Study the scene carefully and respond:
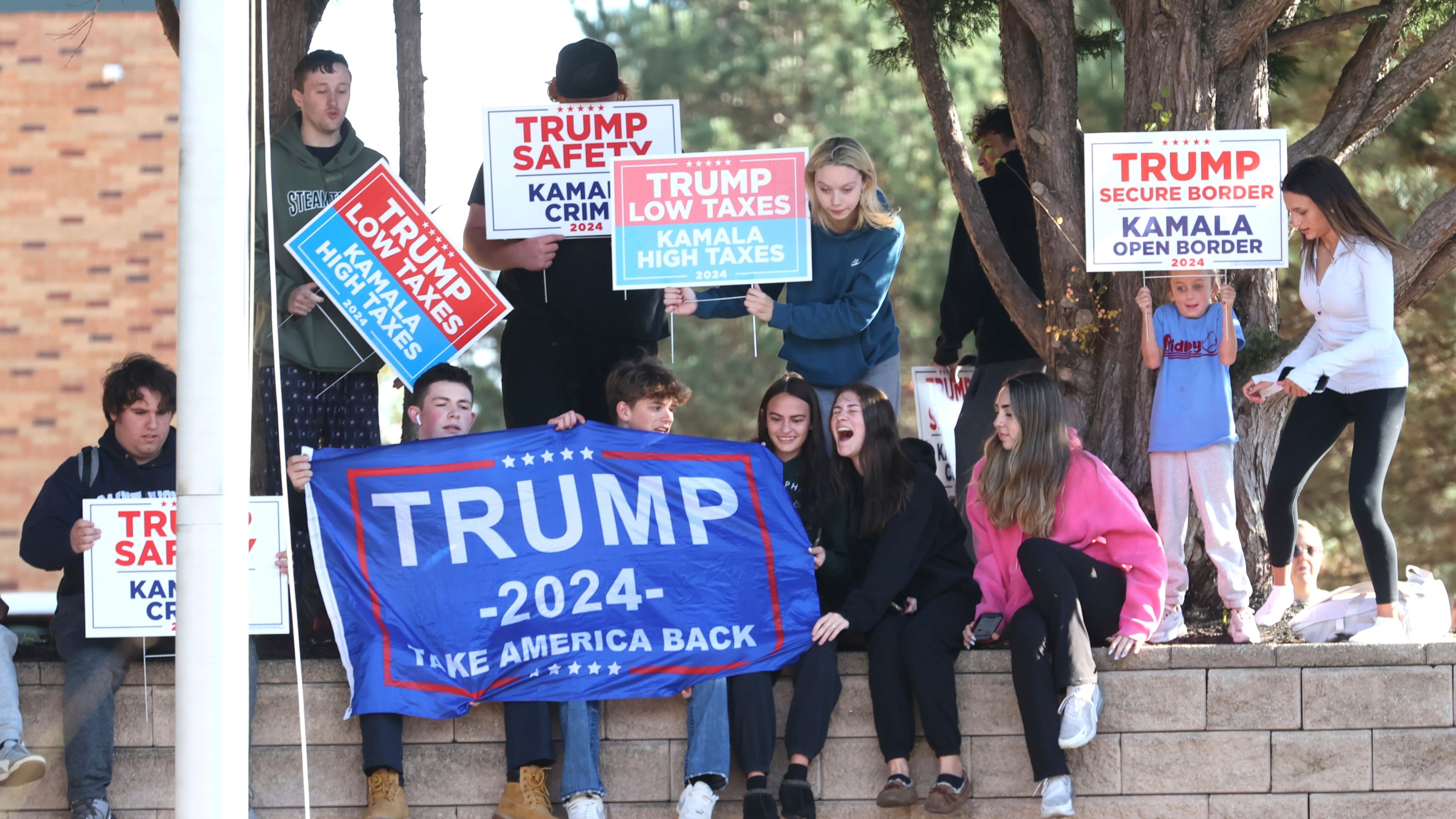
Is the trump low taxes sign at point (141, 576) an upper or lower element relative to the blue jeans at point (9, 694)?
upper

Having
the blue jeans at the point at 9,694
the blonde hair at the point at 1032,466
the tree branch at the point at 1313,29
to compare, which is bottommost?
the blue jeans at the point at 9,694

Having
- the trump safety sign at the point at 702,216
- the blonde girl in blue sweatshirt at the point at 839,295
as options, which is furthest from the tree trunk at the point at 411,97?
the blonde girl in blue sweatshirt at the point at 839,295

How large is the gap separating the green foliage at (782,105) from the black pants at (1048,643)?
413 inches

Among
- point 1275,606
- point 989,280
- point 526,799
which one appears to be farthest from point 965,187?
point 526,799

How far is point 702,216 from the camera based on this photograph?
6.09 metres

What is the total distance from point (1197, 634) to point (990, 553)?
43.8 inches

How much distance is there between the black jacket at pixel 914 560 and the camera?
532cm

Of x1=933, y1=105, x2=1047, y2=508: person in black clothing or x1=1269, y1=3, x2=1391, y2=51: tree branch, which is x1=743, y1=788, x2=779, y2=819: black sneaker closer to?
x1=933, y1=105, x2=1047, y2=508: person in black clothing

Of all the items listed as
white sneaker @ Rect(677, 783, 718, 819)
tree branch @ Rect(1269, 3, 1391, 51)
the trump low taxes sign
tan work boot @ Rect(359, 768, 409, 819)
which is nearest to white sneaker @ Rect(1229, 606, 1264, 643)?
white sneaker @ Rect(677, 783, 718, 819)

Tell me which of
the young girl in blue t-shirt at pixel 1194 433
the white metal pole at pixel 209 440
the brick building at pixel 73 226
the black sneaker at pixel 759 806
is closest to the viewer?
the white metal pole at pixel 209 440

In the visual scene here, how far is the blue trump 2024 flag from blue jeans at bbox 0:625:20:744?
1.14 meters

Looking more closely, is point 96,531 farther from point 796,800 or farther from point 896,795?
point 896,795

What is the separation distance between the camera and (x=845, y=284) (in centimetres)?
618

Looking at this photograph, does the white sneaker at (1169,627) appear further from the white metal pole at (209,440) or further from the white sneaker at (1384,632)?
the white metal pole at (209,440)
